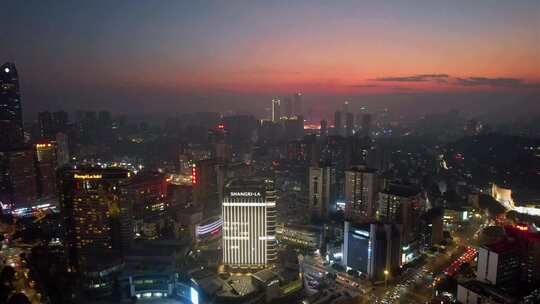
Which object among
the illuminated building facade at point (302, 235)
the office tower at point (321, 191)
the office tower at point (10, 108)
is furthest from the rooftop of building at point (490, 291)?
the office tower at point (10, 108)

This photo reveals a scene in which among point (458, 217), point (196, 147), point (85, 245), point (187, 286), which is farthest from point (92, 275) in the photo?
point (196, 147)

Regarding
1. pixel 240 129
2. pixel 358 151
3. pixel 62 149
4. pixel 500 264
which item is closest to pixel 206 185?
pixel 358 151

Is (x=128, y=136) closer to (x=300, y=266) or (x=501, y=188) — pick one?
(x=300, y=266)

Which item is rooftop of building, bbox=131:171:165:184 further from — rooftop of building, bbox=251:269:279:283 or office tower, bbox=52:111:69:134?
office tower, bbox=52:111:69:134

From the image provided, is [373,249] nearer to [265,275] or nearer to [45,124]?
[265,275]

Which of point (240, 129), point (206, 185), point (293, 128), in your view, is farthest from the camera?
point (293, 128)


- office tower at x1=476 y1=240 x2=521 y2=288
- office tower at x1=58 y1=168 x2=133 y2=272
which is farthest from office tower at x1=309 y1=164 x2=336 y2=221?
office tower at x1=58 y1=168 x2=133 y2=272

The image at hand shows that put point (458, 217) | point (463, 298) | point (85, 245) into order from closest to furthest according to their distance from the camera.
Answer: point (463, 298), point (85, 245), point (458, 217)
